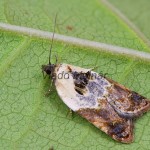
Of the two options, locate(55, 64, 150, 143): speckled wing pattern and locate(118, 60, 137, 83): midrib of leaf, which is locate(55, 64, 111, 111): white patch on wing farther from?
locate(118, 60, 137, 83): midrib of leaf

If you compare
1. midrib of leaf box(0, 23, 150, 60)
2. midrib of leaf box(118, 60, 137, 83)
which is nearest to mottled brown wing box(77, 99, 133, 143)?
midrib of leaf box(118, 60, 137, 83)

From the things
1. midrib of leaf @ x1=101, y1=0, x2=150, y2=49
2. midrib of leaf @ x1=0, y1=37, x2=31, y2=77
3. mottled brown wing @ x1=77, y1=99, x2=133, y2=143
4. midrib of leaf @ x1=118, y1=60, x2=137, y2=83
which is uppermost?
Result: midrib of leaf @ x1=101, y1=0, x2=150, y2=49

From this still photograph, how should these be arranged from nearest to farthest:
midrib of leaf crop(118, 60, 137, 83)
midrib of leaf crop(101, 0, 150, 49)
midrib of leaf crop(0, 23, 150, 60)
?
midrib of leaf crop(118, 60, 137, 83) < midrib of leaf crop(0, 23, 150, 60) < midrib of leaf crop(101, 0, 150, 49)

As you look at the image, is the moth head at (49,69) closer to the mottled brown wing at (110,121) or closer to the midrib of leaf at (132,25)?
the mottled brown wing at (110,121)

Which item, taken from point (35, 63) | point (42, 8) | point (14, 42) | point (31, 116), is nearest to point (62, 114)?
point (31, 116)

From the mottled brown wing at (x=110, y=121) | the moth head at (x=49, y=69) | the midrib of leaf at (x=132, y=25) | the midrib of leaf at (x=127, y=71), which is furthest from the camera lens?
the midrib of leaf at (x=132, y=25)

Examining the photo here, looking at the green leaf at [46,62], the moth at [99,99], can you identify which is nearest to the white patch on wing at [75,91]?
the moth at [99,99]
